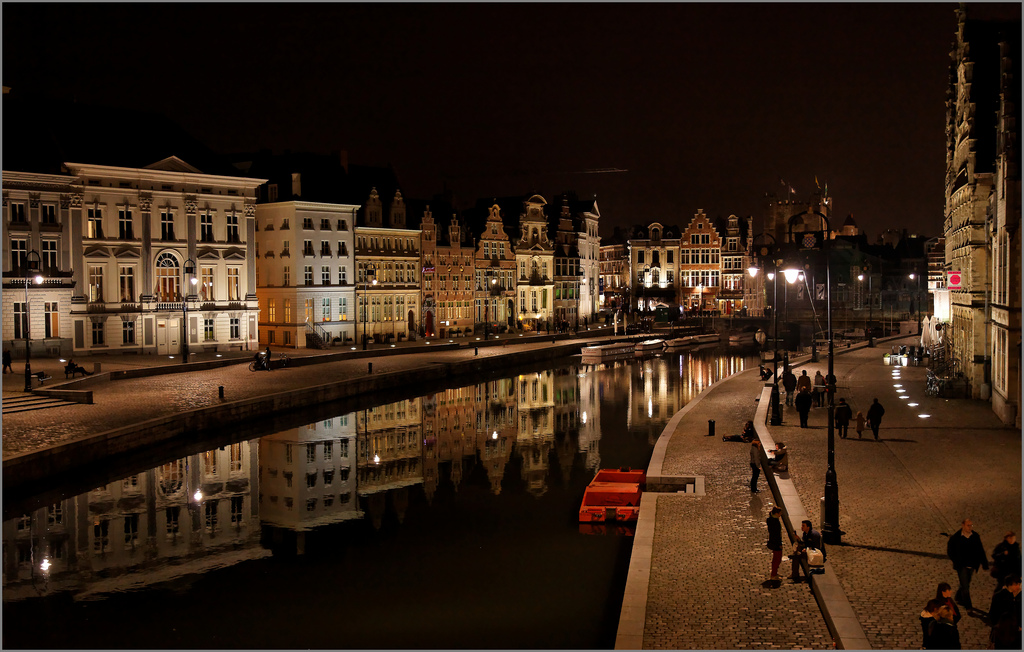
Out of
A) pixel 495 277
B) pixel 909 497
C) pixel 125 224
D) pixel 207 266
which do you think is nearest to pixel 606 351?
pixel 495 277

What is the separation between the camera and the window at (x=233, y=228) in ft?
174

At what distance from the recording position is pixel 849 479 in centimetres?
1986

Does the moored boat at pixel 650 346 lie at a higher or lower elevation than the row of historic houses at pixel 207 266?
lower

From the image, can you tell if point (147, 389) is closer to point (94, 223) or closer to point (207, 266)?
point (94, 223)

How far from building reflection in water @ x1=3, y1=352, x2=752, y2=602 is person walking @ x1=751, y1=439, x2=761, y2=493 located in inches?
232

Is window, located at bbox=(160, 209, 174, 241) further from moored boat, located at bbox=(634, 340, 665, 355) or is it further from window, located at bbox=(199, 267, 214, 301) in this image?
moored boat, located at bbox=(634, 340, 665, 355)

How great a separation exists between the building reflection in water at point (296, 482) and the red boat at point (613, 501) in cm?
307

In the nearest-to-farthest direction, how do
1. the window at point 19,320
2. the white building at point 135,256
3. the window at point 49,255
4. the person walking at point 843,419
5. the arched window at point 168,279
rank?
1. the person walking at point 843,419
2. the window at point 19,320
3. the white building at point 135,256
4. the window at point 49,255
5. the arched window at point 168,279

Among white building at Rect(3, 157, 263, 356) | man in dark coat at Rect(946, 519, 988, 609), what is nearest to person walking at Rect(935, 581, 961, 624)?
man in dark coat at Rect(946, 519, 988, 609)

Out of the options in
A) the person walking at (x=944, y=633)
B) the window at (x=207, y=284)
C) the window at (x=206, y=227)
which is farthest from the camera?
the window at (x=206, y=227)

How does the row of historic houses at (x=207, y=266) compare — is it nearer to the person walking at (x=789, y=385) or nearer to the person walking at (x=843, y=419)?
the person walking at (x=789, y=385)

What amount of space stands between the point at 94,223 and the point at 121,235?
1.51 meters

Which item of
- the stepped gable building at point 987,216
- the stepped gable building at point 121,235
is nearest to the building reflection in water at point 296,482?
the stepped gable building at point 987,216

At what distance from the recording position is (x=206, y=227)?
5188 centimetres
